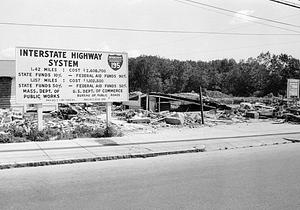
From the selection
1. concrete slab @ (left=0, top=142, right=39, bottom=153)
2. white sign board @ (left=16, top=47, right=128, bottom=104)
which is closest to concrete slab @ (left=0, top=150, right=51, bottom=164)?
concrete slab @ (left=0, top=142, right=39, bottom=153)

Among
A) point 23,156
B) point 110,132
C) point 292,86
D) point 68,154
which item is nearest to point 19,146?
point 23,156

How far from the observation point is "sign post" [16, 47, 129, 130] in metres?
13.1

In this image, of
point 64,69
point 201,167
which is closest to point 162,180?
point 201,167

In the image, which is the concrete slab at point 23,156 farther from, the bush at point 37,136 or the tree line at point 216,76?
the tree line at point 216,76

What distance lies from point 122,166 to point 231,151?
411 centimetres

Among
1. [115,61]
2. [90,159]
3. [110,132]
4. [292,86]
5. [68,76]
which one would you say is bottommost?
[90,159]

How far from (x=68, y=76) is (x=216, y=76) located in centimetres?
11740

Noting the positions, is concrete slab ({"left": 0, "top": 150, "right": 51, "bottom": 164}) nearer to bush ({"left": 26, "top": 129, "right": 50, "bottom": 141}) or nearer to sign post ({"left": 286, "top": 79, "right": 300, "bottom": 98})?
bush ({"left": 26, "top": 129, "right": 50, "bottom": 141})

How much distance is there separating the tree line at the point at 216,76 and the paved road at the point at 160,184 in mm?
86166

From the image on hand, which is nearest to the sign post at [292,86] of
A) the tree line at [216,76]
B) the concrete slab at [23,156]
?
the concrete slab at [23,156]

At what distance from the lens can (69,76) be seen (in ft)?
45.5

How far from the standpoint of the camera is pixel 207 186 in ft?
24.1

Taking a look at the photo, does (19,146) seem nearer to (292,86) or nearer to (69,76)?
(69,76)

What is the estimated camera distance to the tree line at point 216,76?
9519 cm
